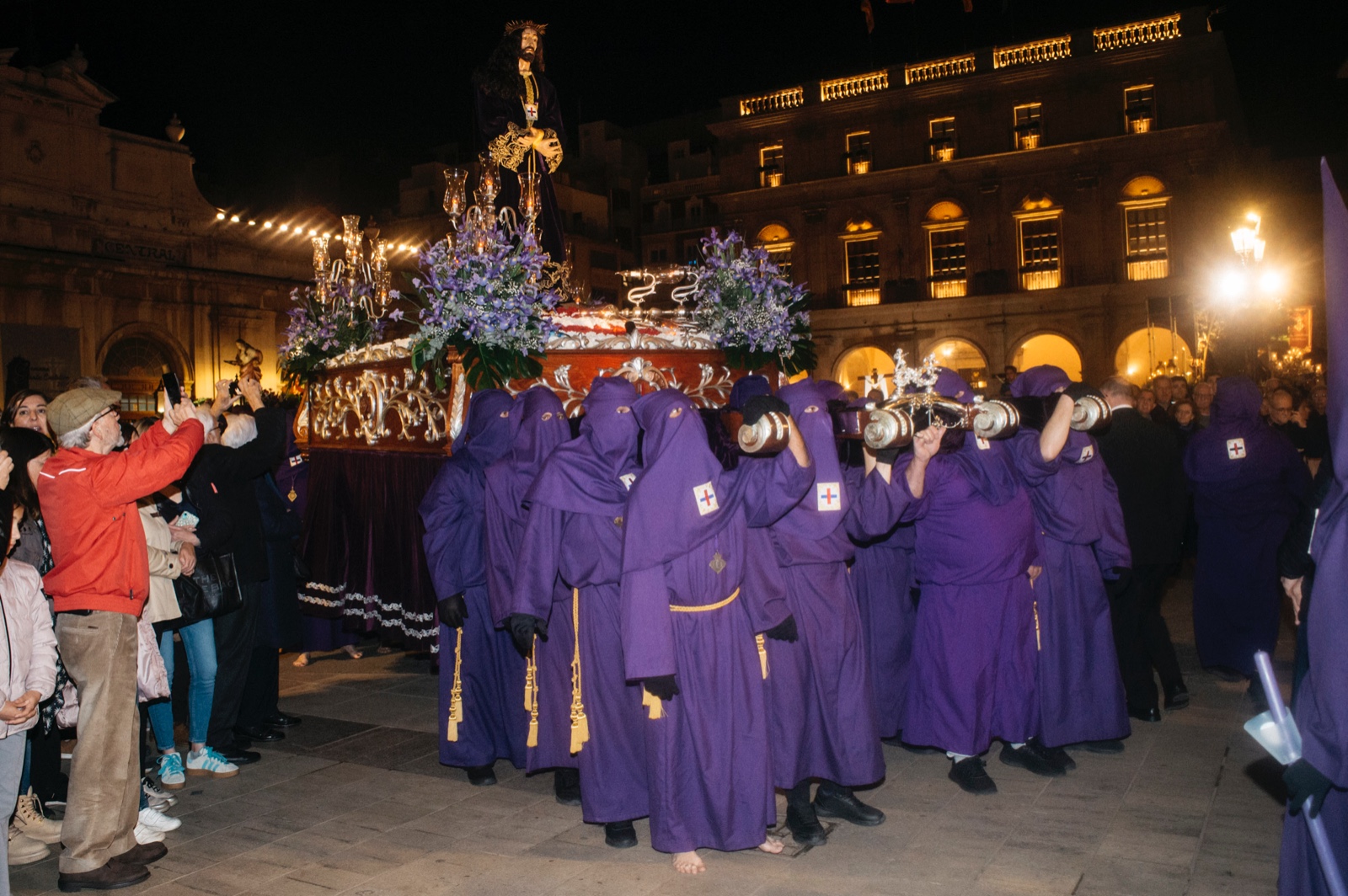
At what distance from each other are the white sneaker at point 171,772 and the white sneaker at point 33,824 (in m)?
0.64

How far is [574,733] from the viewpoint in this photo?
450cm

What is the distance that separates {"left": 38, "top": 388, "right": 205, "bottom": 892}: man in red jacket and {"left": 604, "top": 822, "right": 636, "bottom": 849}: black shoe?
1.94 metres

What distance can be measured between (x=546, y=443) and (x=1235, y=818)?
3.68 metres

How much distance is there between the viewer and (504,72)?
347 inches

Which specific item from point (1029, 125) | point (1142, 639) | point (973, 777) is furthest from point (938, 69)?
point (973, 777)

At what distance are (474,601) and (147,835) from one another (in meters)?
1.90

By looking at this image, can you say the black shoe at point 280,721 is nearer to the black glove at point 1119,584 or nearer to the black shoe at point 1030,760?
the black shoe at point 1030,760

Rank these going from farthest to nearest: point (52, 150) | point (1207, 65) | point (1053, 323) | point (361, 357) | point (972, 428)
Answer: point (1053, 323) → point (1207, 65) → point (52, 150) → point (361, 357) → point (972, 428)

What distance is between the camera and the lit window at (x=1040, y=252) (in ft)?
104

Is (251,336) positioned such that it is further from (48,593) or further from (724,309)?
(48,593)

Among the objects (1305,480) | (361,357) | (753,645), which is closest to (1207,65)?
(1305,480)

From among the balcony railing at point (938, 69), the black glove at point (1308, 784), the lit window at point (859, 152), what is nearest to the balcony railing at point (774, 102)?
the lit window at point (859, 152)

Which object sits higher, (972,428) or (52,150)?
(52,150)

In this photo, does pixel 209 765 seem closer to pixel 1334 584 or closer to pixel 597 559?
pixel 597 559
